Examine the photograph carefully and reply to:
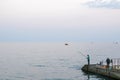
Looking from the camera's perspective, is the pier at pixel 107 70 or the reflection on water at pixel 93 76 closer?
the pier at pixel 107 70

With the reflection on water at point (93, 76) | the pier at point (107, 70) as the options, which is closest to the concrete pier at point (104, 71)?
the pier at point (107, 70)

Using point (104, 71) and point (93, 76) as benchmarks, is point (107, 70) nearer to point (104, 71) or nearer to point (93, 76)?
point (104, 71)

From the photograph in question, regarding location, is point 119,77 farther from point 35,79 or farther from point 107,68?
point 35,79

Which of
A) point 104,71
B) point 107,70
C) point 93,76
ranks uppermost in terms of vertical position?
point 107,70

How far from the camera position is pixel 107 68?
182ft

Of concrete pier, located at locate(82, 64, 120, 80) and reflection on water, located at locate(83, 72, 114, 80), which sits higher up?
concrete pier, located at locate(82, 64, 120, 80)

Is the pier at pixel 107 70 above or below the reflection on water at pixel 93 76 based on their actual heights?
above

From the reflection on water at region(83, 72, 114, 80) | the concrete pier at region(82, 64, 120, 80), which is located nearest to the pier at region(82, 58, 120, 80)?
the concrete pier at region(82, 64, 120, 80)

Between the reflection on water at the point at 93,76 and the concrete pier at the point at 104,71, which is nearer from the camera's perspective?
the concrete pier at the point at 104,71

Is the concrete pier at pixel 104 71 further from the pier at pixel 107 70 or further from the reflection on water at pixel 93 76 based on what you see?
the reflection on water at pixel 93 76

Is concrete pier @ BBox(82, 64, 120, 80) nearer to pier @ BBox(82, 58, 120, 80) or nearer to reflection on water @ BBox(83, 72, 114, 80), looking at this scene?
pier @ BBox(82, 58, 120, 80)

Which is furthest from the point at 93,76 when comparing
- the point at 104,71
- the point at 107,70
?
the point at 107,70

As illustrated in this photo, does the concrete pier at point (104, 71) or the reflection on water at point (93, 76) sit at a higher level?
the concrete pier at point (104, 71)

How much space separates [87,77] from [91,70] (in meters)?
3.35
